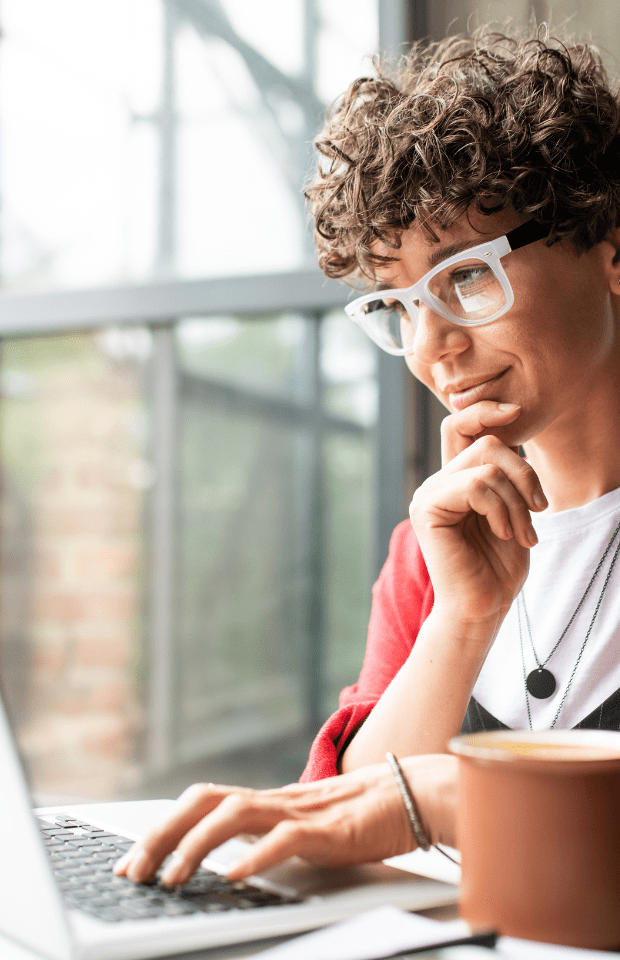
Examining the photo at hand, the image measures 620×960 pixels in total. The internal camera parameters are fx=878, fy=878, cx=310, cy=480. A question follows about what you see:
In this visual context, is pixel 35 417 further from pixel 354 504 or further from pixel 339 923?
pixel 339 923

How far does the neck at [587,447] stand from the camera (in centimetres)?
128

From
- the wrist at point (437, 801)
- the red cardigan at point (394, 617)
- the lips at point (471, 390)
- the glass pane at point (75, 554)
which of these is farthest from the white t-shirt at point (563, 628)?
the glass pane at point (75, 554)

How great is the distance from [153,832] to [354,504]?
1.54 m

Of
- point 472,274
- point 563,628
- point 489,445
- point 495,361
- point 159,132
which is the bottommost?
point 563,628

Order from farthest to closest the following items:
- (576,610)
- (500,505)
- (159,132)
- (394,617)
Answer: (159,132) → (394,617) → (576,610) → (500,505)

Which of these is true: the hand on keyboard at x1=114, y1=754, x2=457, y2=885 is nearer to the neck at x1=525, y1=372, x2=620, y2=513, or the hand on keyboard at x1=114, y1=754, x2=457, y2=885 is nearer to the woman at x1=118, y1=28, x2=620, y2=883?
the woman at x1=118, y1=28, x2=620, y2=883

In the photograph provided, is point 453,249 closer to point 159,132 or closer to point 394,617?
point 394,617

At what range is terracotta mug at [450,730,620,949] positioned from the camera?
0.49 meters

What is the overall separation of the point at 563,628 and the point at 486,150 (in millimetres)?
649

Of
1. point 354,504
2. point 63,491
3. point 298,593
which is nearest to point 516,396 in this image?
point 354,504

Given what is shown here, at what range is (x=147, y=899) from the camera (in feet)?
1.90

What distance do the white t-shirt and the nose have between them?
1.03 feet

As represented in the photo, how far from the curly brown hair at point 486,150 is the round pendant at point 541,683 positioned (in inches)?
22.7

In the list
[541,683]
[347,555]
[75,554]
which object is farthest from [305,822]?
[75,554]
